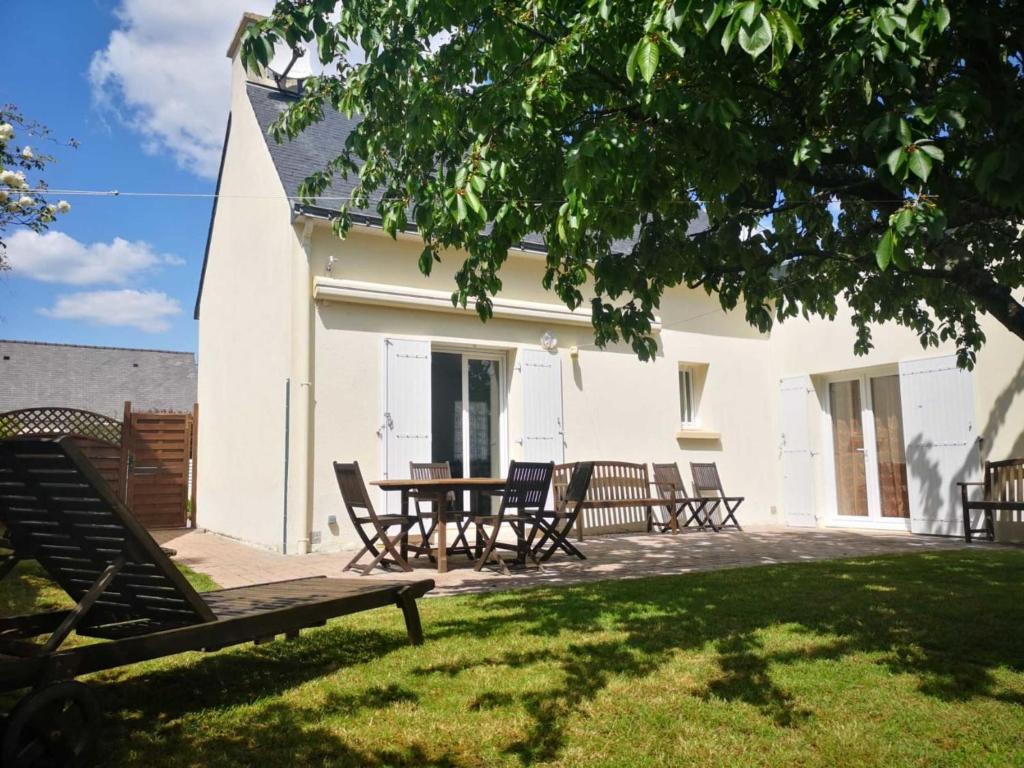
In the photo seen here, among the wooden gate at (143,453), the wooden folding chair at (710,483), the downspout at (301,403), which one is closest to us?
the downspout at (301,403)

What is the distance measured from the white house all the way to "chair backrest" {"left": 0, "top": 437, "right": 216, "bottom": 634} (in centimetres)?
552

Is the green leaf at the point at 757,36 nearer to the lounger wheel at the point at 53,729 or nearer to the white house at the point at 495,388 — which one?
the lounger wheel at the point at 53,729

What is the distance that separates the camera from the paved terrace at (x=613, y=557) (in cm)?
658

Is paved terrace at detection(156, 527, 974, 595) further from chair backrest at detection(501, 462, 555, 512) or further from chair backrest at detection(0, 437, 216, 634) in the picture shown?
chair backrest at detection(0, 437, 216, 634)

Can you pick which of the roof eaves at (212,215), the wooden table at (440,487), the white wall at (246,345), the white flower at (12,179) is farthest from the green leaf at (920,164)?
the roof eaves at (212,215)

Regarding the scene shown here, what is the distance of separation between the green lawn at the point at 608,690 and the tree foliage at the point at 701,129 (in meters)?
1.67

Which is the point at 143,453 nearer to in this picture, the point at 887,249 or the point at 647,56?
the point at 647,56

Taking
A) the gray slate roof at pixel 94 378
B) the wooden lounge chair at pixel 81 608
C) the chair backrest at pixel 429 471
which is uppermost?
the gray slate roof at pixel 94 378

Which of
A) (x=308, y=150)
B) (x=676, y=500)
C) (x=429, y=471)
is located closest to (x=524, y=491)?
(x=429, y=471)

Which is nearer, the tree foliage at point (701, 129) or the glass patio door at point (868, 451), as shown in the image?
the tree foliage at point (701, 129)

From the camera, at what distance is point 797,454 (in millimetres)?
11977

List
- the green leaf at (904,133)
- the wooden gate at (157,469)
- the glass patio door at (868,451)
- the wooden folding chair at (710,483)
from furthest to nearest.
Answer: the wooden gate at (157,469)
the wooden folding chair at (710,483)
the glass patio door at (868,451)
the green leaf at (904,133)

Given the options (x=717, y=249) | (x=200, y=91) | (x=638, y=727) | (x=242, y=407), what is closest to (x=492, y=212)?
(x=717, y=249)

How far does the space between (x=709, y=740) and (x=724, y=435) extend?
389 inches
